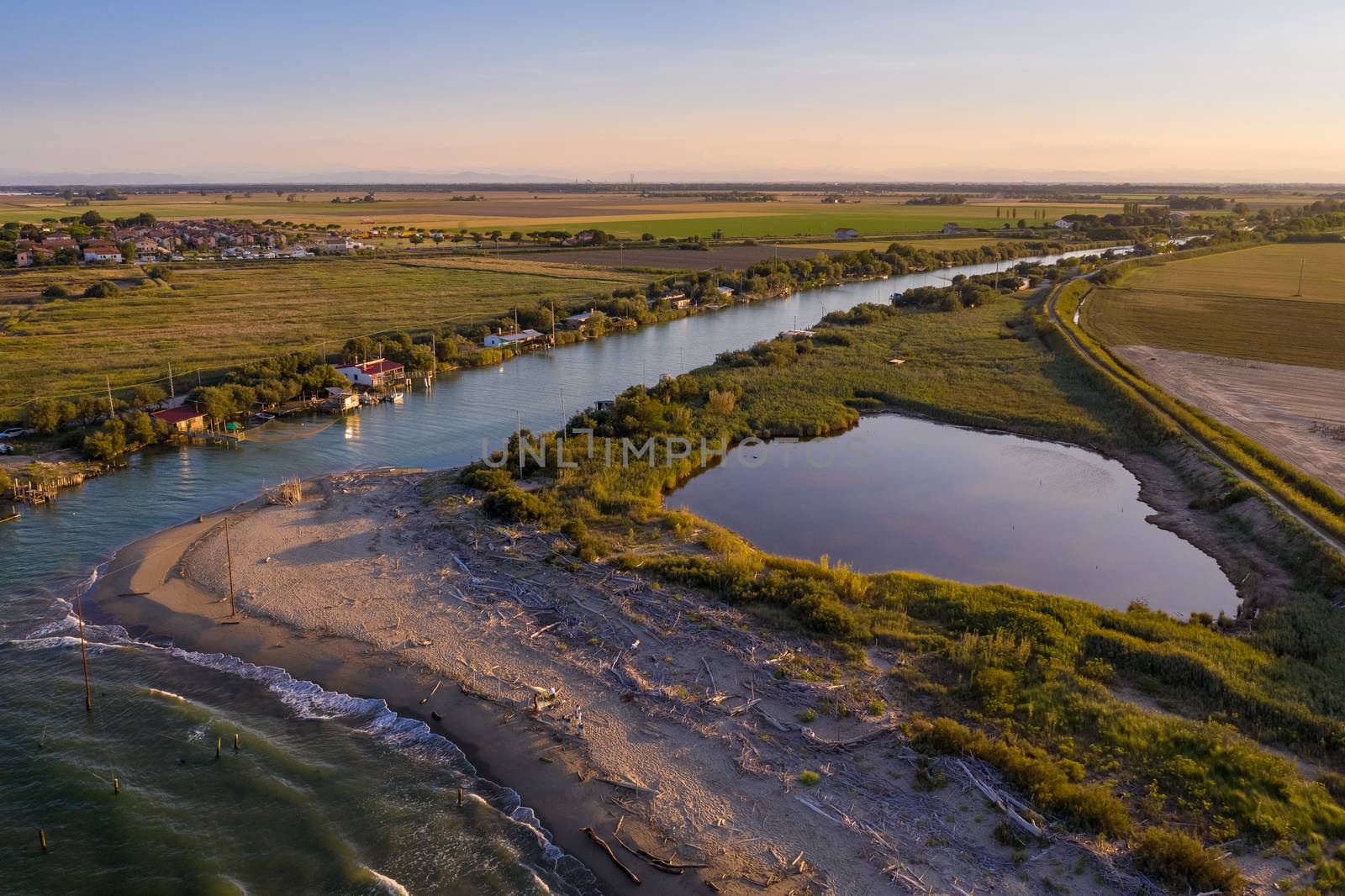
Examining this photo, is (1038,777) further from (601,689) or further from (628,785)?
(601,689)

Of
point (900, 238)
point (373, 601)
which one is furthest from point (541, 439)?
point (900, 238)

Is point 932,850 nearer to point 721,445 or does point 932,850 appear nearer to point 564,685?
point 564,685

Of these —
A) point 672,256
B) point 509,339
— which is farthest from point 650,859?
point 672,256

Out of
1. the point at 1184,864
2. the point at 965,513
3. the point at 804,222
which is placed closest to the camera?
the point at 1184,864

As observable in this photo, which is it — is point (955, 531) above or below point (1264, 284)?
below

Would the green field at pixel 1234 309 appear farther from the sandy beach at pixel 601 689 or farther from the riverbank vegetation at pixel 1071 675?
the sandy beach at pixel 601 689

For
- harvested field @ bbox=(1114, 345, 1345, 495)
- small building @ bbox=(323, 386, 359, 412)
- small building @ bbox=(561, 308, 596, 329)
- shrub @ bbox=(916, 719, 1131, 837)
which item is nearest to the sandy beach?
shrub @ bbox=(916, 719, 1131, 837)
